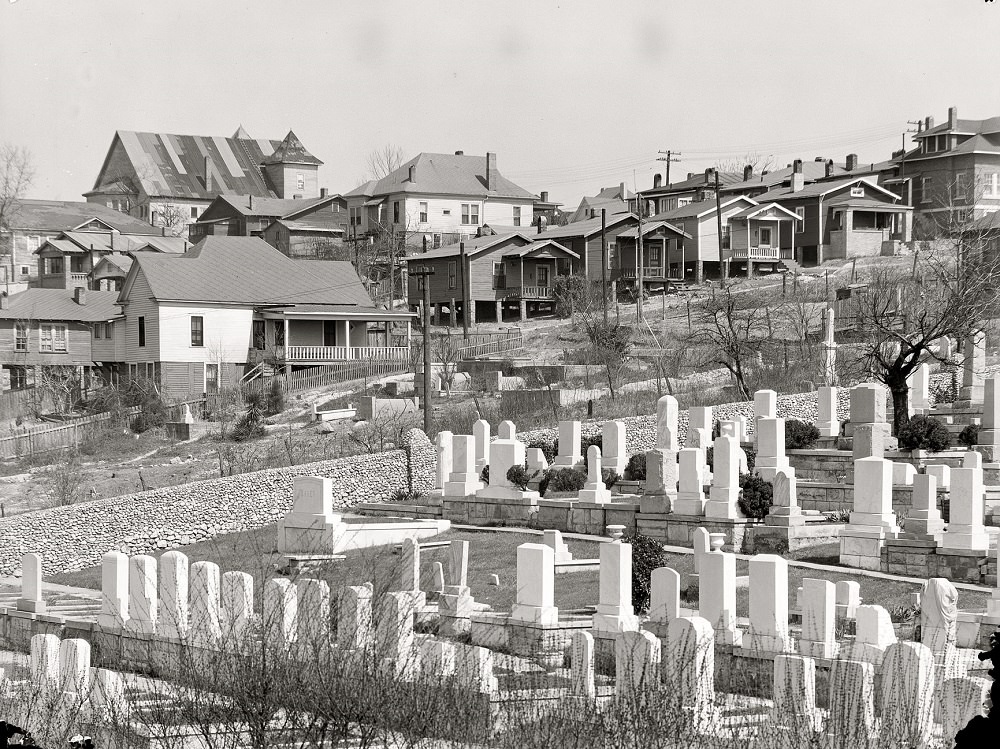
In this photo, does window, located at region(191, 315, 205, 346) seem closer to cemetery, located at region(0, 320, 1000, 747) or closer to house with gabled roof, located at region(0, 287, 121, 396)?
house with gabled roof, located at region(0, 287, 121, 396)

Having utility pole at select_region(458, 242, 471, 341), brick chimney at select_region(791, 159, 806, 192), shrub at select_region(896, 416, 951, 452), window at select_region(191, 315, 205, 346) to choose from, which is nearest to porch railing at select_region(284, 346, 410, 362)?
window at select_region(191, 315, 205, 346)

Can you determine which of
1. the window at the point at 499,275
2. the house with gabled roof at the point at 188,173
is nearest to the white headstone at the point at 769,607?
the window at the point at 499,275

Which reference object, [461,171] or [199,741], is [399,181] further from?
[199,741]

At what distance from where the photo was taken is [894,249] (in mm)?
61688

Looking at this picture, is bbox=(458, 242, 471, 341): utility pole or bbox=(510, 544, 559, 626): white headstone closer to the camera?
bbox=(510, 544, 559, 626): white headstone

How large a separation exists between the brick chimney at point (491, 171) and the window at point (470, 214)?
1.58 metres

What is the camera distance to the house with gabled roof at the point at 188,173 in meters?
99.8

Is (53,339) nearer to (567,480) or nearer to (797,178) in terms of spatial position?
(567,480)

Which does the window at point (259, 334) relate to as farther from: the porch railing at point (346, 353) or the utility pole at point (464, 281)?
the utility pole at point (464, 281)

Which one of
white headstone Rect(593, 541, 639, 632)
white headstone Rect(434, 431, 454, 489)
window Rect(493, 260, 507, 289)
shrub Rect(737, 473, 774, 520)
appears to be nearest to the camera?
white headstone Rect(593, 541, 639, 632)

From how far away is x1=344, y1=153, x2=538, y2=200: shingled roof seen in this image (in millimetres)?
80875

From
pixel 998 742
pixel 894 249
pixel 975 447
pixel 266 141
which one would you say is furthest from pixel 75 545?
pixel 266 141

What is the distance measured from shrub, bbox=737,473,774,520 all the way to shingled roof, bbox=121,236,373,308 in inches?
1319

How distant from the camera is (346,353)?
53250 millimetres
